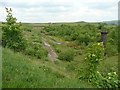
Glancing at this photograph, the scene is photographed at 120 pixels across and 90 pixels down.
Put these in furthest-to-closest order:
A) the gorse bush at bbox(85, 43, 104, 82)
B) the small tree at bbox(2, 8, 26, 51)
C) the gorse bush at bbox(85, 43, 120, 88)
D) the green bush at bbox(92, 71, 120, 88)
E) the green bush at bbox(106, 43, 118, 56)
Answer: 1. the green bush at bbox(106, 43, 118, 56)
2. the small tree at bbox(2, 8, 26, 51)
3. the gorse bush at bbox(85, 43, 104, 82)
4. the gorse bush at bbox(85, 43, 120, 88)
5. the green bush at bbox(92, 71, 120, 88)

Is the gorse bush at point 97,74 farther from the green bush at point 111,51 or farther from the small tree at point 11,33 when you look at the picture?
the green bush at point 111,51

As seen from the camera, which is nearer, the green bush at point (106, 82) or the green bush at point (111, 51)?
the green bush at point (106, 82)

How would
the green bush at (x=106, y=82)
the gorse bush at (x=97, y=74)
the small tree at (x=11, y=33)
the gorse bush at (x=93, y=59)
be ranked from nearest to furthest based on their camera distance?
the green bush at (x=106, y=82) → the gorse bush at (x=97, y=74) → the gorse bush at (x=93, y=59) → the small tree at (x=11, y=33)

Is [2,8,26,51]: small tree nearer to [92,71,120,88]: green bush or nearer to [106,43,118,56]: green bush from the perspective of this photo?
[92,71,120,88]: green bush

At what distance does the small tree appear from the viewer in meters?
18.7

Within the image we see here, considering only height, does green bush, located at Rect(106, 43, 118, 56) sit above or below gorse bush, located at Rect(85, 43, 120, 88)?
below

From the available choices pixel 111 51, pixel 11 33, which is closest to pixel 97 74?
pixel 11 33

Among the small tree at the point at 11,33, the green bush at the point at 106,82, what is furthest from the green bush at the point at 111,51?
the green bush at the point at 106,82

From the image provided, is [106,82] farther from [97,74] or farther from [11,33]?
[11,33]

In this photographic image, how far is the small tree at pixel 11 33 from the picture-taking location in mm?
18656

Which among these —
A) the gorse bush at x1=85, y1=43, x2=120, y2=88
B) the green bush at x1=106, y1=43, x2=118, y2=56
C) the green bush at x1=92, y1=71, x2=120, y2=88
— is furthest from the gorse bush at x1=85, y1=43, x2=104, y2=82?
the green bush at x1=106, y1=43, x2=118, y2=56

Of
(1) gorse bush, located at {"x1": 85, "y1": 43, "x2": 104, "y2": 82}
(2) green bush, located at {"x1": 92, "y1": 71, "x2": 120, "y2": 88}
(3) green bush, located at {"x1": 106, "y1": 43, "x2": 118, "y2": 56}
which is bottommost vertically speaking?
(3) green bush, located at {"x1": 106, "y1": 43, "x2": 118, "y2": 56}

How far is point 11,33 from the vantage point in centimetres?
1903

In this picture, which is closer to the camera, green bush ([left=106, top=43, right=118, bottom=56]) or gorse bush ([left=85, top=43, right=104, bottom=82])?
gorse bush ([left=85, top=43, right=104, bottom=82])
